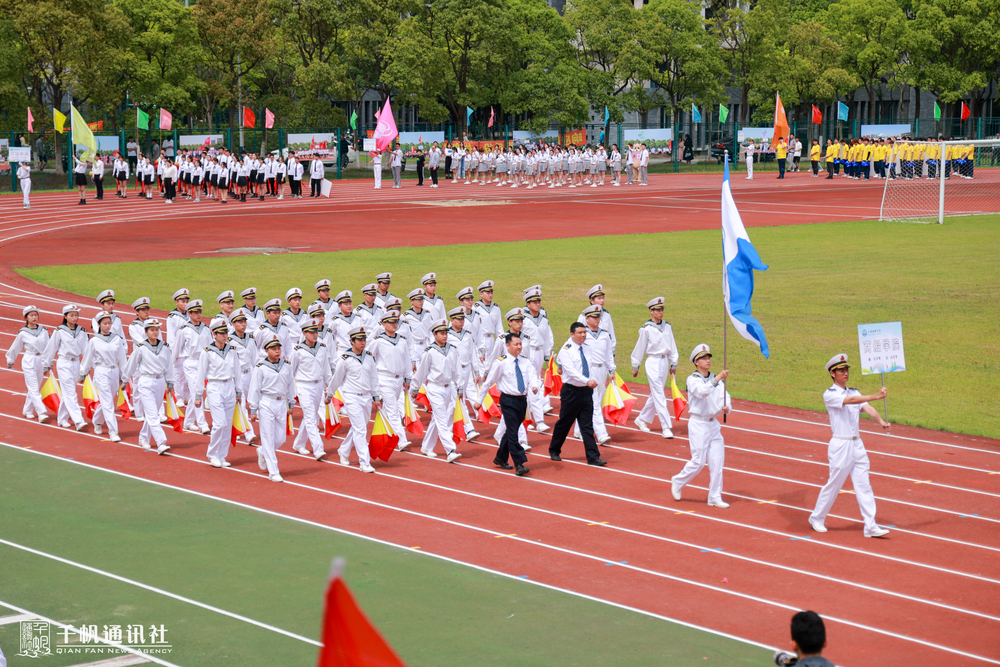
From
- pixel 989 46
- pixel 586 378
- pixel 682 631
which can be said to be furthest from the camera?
pixel 989 46

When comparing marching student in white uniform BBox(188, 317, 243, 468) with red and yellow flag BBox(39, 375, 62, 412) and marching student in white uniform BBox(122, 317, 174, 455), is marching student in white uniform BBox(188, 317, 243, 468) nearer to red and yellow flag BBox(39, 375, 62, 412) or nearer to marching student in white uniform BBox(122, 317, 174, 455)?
marching student in white uniform BBox(122, 317, 174, 455)

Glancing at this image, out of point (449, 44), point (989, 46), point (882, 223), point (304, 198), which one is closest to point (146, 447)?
point (882, 223)

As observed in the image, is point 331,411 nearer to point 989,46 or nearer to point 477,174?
point 477,174

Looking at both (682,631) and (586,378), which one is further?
(586,378)

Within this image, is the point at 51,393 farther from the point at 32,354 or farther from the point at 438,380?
the point at 438,380

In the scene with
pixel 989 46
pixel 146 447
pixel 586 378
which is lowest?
pixel 146 447

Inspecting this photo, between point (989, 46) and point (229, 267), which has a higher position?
point (989, 46)

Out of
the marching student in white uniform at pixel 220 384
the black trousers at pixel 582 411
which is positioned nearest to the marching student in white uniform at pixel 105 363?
the marching student in white uniform at pixel 220 384

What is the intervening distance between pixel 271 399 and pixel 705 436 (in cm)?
449

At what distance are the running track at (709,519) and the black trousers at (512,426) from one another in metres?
0.20

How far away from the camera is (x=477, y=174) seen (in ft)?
188

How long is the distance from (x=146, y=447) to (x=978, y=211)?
113 feet

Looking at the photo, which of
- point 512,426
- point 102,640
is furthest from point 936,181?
point 102,640

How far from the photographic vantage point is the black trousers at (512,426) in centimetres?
1243
